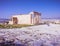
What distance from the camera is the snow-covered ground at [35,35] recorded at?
1739 millimetres

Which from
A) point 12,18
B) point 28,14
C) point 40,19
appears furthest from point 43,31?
point 12,18

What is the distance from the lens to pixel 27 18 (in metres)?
1.86

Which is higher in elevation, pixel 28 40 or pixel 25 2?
pixel 25 2

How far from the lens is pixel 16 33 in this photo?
5.93 ft

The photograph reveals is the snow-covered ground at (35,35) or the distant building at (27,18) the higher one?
the distant building at (27,18)

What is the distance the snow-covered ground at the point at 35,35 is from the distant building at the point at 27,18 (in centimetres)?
10

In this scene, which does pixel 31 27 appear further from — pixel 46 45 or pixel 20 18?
pixel 46 45

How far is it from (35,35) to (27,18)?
0.31 meters

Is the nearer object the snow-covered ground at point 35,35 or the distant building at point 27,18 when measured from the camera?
the snow-covered ground at point 35,35

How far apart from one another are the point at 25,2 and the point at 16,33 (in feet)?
1.75

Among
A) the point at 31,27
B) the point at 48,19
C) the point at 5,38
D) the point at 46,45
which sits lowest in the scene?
the point at 46,45

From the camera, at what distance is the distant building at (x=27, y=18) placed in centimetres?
185

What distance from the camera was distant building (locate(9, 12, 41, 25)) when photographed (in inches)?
72.9

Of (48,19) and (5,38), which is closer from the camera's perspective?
(5,38)
